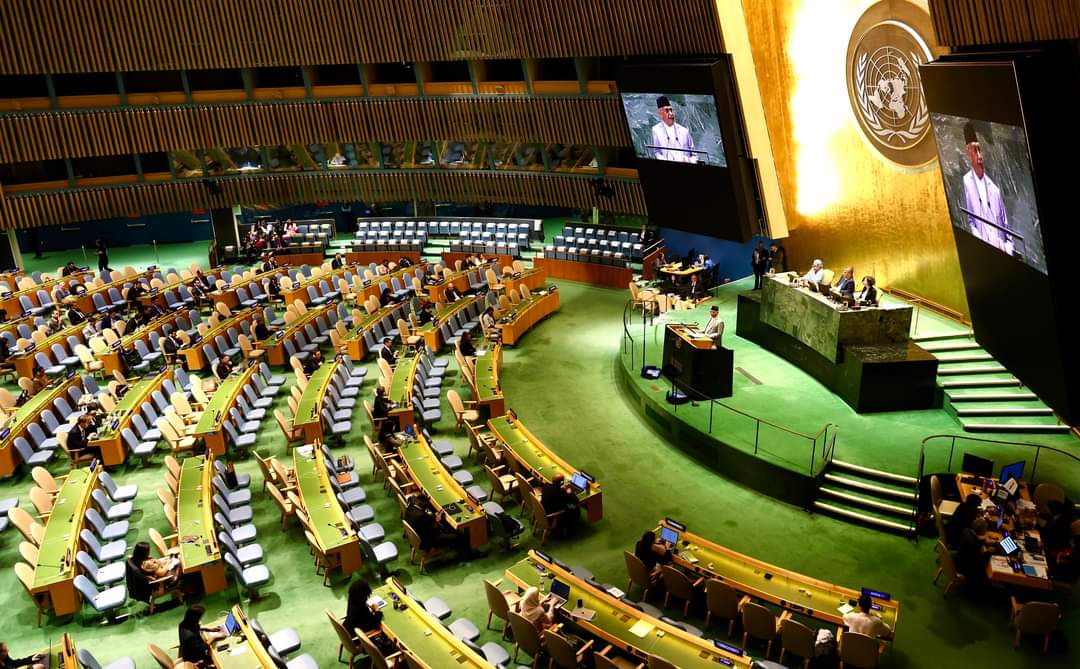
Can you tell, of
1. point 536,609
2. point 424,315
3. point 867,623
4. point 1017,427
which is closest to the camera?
point 867,623

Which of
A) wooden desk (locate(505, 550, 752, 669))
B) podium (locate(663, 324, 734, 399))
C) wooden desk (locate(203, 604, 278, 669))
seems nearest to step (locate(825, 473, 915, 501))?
podium (locate(663, 324, 734, 399))

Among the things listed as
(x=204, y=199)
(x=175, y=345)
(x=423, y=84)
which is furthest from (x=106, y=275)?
(x=423, y=84)

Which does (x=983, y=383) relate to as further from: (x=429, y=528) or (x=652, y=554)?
(x=429, y=528)

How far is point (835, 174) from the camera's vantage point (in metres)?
17.0

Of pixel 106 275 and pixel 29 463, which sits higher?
pixel 106 275

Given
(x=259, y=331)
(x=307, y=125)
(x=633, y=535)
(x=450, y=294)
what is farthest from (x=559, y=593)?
(x=307, y=125)

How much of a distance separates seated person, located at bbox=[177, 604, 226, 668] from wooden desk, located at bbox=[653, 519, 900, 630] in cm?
527

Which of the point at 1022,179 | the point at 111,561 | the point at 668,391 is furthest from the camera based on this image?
the point at 668,391

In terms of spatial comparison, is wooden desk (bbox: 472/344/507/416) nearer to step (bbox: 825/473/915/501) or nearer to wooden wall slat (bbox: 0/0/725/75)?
step (bbox: 825/473/915/501)

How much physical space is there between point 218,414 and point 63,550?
4062mm

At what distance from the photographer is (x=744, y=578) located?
9.35 m

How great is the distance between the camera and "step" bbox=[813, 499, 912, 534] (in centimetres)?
1095

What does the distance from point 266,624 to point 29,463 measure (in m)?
6.29

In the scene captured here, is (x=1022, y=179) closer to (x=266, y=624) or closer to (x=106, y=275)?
(x=266, y=624)
